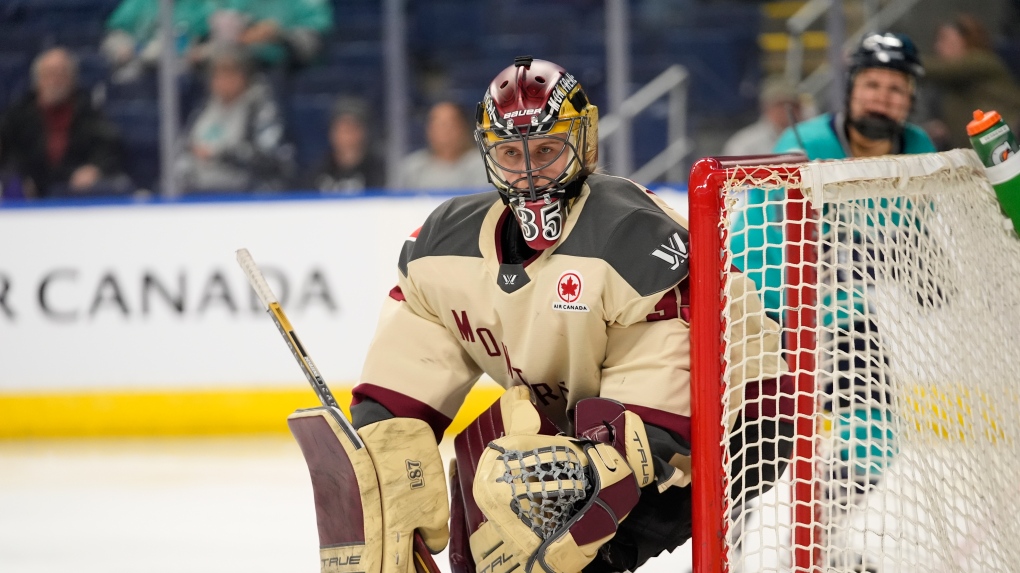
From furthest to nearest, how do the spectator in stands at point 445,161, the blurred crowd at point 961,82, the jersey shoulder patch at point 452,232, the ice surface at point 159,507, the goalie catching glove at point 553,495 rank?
1. the spectator in stands at point 445,161
2. the blurred crowd at point 961,82
3. the ice surface at point 159,507
4. the jersey shoulder patch at point 452,232
5. the goalie catching glove at point 553,495

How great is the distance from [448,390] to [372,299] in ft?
8.34

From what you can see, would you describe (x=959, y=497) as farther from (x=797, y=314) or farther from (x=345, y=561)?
(x=345, y=561)

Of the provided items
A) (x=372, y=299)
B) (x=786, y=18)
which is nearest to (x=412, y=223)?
(x=372, y=299)

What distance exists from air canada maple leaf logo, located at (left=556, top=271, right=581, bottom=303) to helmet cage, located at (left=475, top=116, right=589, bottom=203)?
0.12 metres

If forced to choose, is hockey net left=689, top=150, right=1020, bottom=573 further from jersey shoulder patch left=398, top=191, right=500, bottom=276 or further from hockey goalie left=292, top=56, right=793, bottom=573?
jersey shoulder patch left=398, top=191, right=500, bottom=276

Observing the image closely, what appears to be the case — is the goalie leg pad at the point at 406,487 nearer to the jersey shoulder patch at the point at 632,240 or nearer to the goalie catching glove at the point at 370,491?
the goalie catching glove at the point at 370,491

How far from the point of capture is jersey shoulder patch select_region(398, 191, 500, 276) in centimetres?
189

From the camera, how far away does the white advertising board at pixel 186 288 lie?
14.6 feet

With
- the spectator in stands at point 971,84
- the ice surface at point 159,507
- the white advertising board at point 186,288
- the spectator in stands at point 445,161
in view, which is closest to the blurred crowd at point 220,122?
the spectator in stands at point 445,161

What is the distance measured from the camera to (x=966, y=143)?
4.05m

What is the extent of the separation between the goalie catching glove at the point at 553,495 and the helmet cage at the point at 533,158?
0.37 meters

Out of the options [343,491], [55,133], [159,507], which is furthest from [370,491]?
[55,133]

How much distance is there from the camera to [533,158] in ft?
5.97

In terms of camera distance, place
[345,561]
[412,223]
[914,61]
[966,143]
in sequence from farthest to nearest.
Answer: [412,223] → [966,143] → [914,61] → [345,561]
